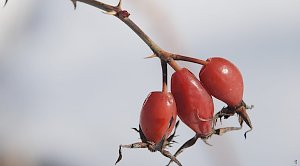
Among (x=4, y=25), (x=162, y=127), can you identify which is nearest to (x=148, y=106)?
(x=162, y=127)

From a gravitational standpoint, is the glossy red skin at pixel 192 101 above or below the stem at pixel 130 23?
below

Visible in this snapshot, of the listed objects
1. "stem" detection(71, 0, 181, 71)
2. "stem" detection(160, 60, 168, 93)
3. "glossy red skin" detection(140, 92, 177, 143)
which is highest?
"stem" detection(71, 0, 181, 71)

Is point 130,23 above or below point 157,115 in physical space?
above

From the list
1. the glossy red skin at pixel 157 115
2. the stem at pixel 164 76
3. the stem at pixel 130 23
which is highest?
the stem at pixel 130 23

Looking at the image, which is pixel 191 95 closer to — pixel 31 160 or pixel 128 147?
pixel 128 147

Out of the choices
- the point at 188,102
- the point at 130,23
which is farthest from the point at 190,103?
the point at 130,23

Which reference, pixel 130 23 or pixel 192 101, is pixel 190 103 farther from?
pixel 130 23
